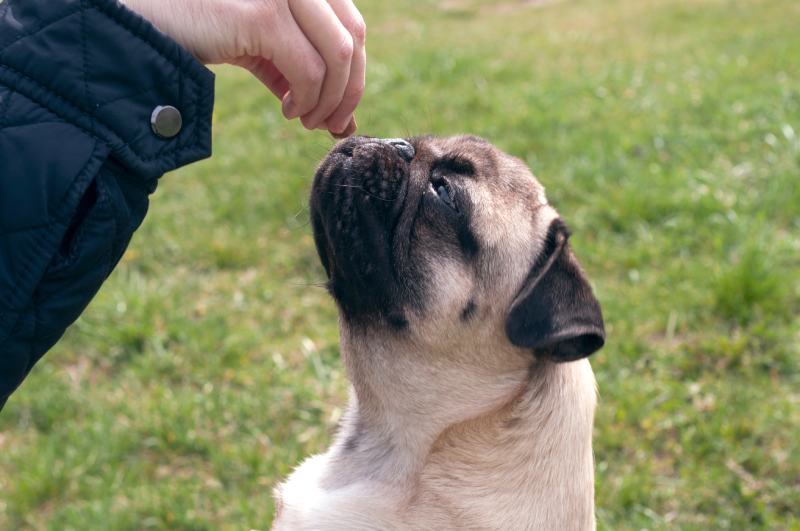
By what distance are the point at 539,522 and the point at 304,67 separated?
170cm

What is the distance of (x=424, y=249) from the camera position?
3.30 m

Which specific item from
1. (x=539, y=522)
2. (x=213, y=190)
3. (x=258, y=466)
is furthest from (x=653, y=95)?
(x=539, y=522)

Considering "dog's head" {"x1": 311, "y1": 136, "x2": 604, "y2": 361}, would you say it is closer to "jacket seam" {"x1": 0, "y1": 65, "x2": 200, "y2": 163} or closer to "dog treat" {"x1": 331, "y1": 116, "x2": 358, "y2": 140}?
"dog treat" {"x1": 331, "y1": 116, "x2": 358, "y2": 140}

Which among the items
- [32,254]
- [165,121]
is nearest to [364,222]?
[165,121]

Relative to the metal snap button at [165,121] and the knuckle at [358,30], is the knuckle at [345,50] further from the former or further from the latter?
the metal snap button at [165,121]

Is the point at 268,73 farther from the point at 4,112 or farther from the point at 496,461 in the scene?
the point at 496,461

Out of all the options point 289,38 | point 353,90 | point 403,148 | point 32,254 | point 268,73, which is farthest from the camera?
point 403,148

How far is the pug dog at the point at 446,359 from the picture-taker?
3.09 m

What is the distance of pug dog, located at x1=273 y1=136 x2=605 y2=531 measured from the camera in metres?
3.09

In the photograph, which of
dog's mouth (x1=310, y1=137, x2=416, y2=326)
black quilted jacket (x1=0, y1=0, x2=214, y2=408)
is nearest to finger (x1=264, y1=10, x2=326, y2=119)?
black quilted jacket (x1=0, y1=0, x2=214, y2=408)

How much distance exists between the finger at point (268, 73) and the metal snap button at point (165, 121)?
64 cm

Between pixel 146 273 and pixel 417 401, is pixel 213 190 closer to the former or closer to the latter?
pixel 146 273

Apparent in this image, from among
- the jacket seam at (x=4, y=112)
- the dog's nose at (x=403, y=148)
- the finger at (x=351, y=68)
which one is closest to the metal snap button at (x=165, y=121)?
the jacket seam at (x=4, y=112)

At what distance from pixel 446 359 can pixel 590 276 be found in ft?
9.41
